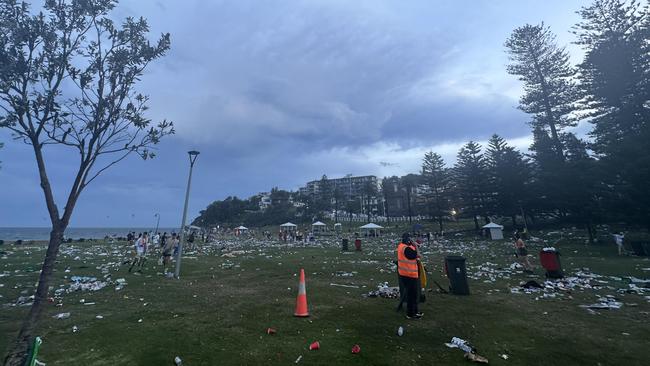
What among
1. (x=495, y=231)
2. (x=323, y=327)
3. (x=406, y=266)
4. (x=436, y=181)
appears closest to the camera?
(x=323, y=327)

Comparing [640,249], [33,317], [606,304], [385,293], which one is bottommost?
[606,304]

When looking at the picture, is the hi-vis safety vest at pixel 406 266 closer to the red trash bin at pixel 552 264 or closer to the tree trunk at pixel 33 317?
the tree trunk at pixel 33 317

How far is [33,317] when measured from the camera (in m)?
4.40

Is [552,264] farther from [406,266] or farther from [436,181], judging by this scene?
[436,181]

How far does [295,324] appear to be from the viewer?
5.97 meters

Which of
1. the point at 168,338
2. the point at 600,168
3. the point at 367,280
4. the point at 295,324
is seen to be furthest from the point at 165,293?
the point at 600,168

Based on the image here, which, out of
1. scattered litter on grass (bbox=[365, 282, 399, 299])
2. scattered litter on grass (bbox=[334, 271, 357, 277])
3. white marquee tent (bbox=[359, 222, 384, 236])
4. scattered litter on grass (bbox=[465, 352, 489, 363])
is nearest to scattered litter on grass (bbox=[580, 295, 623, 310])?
scattered litter on grass (bbox=[365, 282, 399, 299])

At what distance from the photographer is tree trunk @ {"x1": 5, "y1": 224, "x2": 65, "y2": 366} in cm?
404

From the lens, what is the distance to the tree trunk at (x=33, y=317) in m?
4.04

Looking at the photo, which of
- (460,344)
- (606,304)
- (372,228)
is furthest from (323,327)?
(372,228)

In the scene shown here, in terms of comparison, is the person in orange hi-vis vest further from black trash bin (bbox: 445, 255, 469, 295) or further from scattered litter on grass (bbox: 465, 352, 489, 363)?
black trash bin (bbox: 445, 255, 469, 295)

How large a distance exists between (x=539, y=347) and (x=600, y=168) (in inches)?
1026

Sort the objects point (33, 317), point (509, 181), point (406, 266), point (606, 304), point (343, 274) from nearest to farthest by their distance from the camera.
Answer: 1. point (33, 317)
2. point (406, 266)
3. point (606, 304)
4. point (343, 274)
5. point (509, 181)

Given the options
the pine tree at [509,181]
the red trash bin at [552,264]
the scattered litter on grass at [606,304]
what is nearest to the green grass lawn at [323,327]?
the scattered litter on grass at [606,304]
